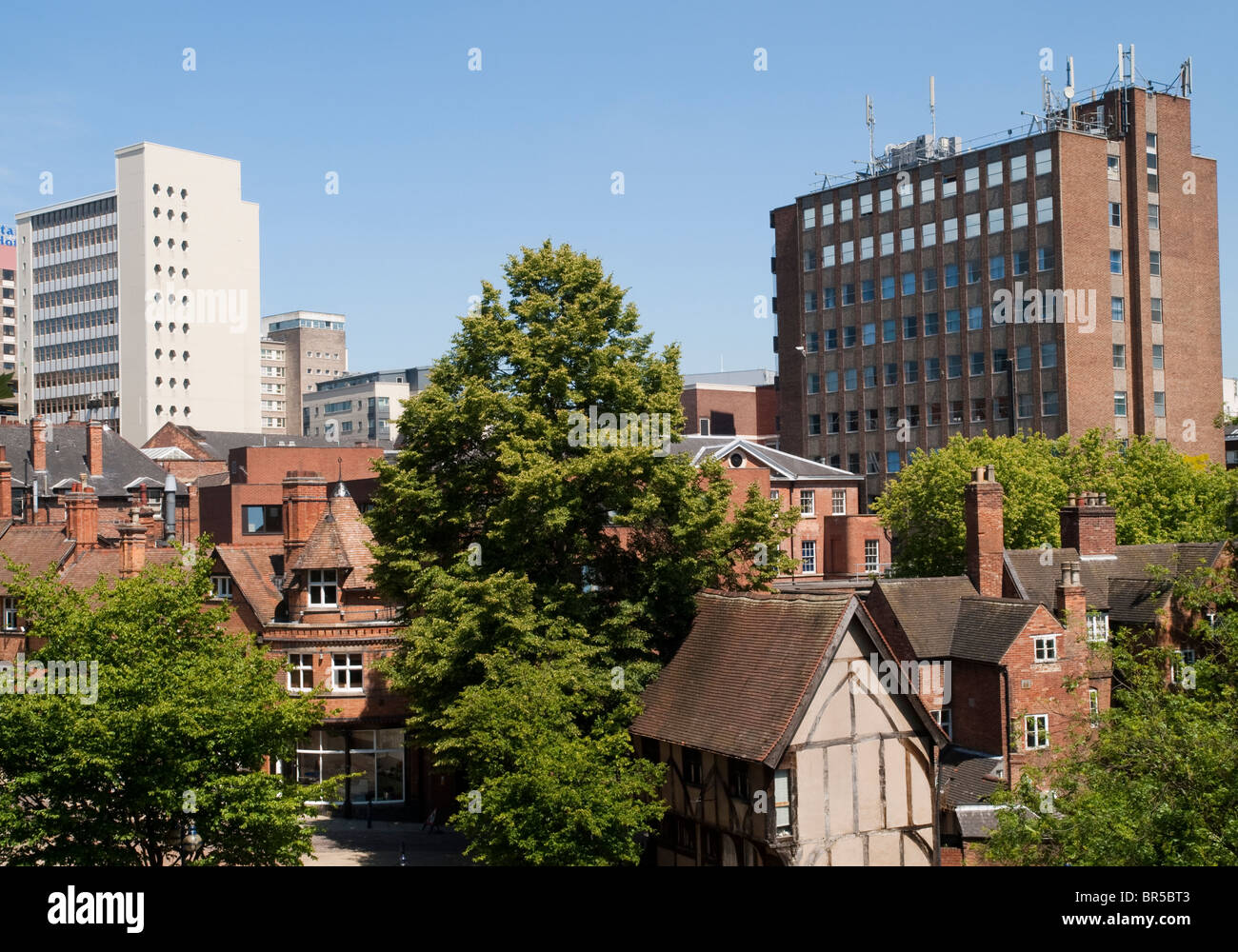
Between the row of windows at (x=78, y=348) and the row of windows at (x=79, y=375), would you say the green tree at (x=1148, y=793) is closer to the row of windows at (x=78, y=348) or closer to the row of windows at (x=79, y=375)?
the row of windows at (x=79, y=375)

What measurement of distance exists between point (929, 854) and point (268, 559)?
27.0 meters

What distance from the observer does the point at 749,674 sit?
3005 centimetres

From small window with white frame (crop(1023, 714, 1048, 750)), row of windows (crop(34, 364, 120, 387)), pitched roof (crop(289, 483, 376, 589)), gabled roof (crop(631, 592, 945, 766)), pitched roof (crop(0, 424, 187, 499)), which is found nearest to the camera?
gabled roof (crop(631, 592, 945, 766))

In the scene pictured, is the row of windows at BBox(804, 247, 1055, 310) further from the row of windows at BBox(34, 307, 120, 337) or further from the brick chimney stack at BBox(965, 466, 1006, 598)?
the row of windows at BBox(34, 307, 120, 337)

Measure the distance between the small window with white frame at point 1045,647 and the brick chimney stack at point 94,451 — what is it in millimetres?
60987

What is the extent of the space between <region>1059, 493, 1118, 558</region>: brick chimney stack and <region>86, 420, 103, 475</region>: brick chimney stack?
59.4m

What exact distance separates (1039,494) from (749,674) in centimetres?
3235

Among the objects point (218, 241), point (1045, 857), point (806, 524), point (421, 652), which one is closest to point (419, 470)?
point (421, 652)

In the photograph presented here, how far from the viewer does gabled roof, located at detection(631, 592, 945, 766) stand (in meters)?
28.1

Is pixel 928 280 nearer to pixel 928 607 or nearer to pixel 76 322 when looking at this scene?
pixel 928 607

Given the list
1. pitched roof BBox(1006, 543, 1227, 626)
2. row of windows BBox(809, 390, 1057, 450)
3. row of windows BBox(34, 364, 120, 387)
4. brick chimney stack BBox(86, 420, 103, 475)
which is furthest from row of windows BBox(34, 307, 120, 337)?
pitched roof BBox(1006, 543, 1227, 626)

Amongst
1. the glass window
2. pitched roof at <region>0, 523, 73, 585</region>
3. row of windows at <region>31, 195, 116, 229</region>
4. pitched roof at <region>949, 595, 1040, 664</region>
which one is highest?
row of windows at <region>31, 195, 116, 229</region>

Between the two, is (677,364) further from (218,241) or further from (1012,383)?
(218,241)
